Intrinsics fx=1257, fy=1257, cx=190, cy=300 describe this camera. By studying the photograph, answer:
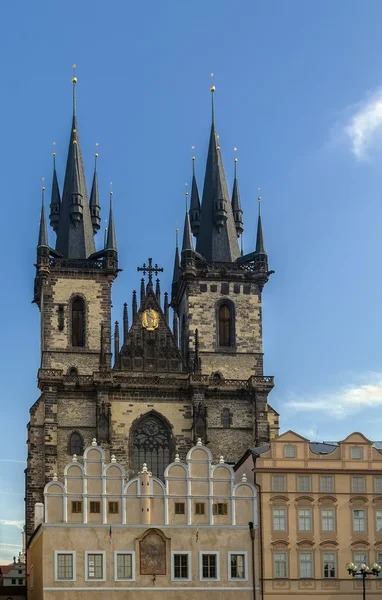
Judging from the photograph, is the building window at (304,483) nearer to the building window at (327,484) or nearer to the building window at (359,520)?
the building window at (327,484)

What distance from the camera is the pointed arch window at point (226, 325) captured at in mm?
89250

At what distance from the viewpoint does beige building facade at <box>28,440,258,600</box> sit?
59.3 metres

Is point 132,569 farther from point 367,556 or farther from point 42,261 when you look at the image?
point 42,261

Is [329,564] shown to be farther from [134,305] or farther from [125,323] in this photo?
[134,305]

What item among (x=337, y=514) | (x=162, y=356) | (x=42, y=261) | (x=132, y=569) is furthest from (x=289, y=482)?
(x=42, y=261)

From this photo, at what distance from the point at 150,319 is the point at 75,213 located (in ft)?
32.9

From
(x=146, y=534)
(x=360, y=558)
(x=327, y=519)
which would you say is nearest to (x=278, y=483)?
(x=327, y=519)

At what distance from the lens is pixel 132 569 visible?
5984 centimetres

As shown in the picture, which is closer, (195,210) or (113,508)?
(113,508)

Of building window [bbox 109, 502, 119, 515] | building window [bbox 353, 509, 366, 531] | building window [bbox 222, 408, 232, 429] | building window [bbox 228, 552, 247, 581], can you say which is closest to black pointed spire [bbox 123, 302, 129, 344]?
building window [bbox 222, 408, 232, 429]

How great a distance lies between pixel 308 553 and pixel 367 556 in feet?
9.63

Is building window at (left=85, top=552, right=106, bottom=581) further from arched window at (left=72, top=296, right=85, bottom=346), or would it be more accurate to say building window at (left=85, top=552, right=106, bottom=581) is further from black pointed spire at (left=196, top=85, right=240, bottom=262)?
black pointed spire at (left=196, top=85, right=240, bottom=262)

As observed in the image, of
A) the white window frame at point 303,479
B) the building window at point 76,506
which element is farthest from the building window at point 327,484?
the building window at point 76,506

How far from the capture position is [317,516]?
203ft
